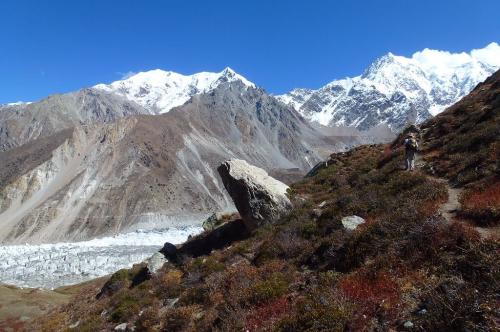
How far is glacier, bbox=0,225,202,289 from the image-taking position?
71438mm

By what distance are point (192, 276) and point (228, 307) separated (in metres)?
6.37

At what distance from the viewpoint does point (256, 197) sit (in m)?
25.6

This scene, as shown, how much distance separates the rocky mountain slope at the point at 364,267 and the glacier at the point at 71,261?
157ft

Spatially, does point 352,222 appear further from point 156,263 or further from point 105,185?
point 105,185

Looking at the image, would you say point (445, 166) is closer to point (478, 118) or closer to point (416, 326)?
point (478, 118)

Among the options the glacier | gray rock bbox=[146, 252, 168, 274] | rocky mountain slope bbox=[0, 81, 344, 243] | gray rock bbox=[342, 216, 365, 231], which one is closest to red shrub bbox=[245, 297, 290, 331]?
gray rock bbox=[342, 216, 365, 231]

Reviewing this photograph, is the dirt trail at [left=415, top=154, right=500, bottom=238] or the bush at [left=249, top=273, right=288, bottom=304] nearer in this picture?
the dirt trail at [left=415, top=154, right=500, bottom=238]

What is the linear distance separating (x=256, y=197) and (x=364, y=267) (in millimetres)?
13225

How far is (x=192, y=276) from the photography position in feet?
63.7

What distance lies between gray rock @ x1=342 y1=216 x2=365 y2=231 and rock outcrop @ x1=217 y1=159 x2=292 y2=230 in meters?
7.85

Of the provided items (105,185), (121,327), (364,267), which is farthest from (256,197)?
(105,185)

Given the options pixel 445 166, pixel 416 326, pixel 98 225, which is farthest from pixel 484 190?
pixel 98 225

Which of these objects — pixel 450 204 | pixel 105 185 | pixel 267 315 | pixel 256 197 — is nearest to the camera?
pixel 267 315

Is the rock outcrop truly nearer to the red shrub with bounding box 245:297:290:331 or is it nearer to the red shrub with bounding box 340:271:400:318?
the red shrub with bounding box 245:297:290:331
